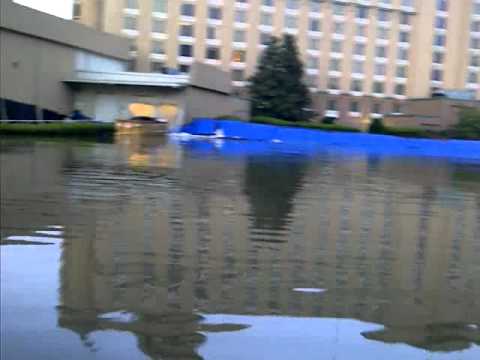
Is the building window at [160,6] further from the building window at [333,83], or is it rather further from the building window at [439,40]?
the building window at [439,40]

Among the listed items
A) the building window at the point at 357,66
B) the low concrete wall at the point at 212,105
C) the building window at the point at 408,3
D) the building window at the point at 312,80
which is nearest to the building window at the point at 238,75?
the building window at the point at 312,80

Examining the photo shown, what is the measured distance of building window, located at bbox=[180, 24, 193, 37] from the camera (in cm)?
6038

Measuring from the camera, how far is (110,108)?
4450 cm

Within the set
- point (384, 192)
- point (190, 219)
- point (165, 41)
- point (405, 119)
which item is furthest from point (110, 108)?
point (190, 219)

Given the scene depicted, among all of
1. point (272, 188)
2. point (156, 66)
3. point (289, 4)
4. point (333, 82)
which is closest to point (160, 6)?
point (156, 66)

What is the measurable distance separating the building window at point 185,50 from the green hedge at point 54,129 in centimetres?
2559

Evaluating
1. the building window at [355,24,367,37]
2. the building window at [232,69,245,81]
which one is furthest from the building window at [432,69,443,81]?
the building window at [232,69,245,81]

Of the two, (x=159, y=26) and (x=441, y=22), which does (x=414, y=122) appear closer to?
(x=441, y=22)

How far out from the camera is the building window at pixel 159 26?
59.6 m

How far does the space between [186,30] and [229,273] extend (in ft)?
183

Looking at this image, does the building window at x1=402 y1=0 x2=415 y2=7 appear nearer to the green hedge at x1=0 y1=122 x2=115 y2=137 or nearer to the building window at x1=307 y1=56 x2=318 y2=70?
the building window at x1=307 y1=56 x2=318 y2=70

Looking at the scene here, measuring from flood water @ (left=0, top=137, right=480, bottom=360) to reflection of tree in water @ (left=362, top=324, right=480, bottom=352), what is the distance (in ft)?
0.05

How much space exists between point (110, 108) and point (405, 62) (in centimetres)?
3416

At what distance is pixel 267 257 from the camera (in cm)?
755
